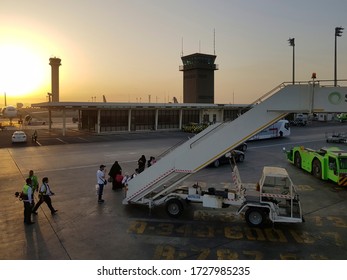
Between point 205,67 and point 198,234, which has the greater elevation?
point 205,67

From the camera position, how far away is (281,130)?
4541 cm

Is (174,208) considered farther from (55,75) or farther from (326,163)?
(55,75)

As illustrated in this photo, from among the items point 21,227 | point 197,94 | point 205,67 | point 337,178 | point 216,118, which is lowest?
point 21,227

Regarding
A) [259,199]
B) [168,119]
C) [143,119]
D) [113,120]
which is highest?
[168,119]

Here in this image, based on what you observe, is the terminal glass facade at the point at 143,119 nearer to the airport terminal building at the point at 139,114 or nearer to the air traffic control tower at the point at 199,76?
the airport terminal building at the point at 139,114

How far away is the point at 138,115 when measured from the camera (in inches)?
2302

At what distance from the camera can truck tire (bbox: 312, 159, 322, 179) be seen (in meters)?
19.5

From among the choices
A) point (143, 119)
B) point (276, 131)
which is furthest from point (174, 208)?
point (143, 119)

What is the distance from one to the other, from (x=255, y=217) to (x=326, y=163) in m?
9.81

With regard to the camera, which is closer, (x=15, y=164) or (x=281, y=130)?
(x=15, y=164)

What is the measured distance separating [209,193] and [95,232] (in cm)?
494

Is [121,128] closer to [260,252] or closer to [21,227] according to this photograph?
[21,227]

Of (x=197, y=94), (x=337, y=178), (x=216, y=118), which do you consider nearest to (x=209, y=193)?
(x=337, y=178)

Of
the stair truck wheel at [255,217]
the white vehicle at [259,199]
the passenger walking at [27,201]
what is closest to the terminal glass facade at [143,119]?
the white vehicle at [259,199]
